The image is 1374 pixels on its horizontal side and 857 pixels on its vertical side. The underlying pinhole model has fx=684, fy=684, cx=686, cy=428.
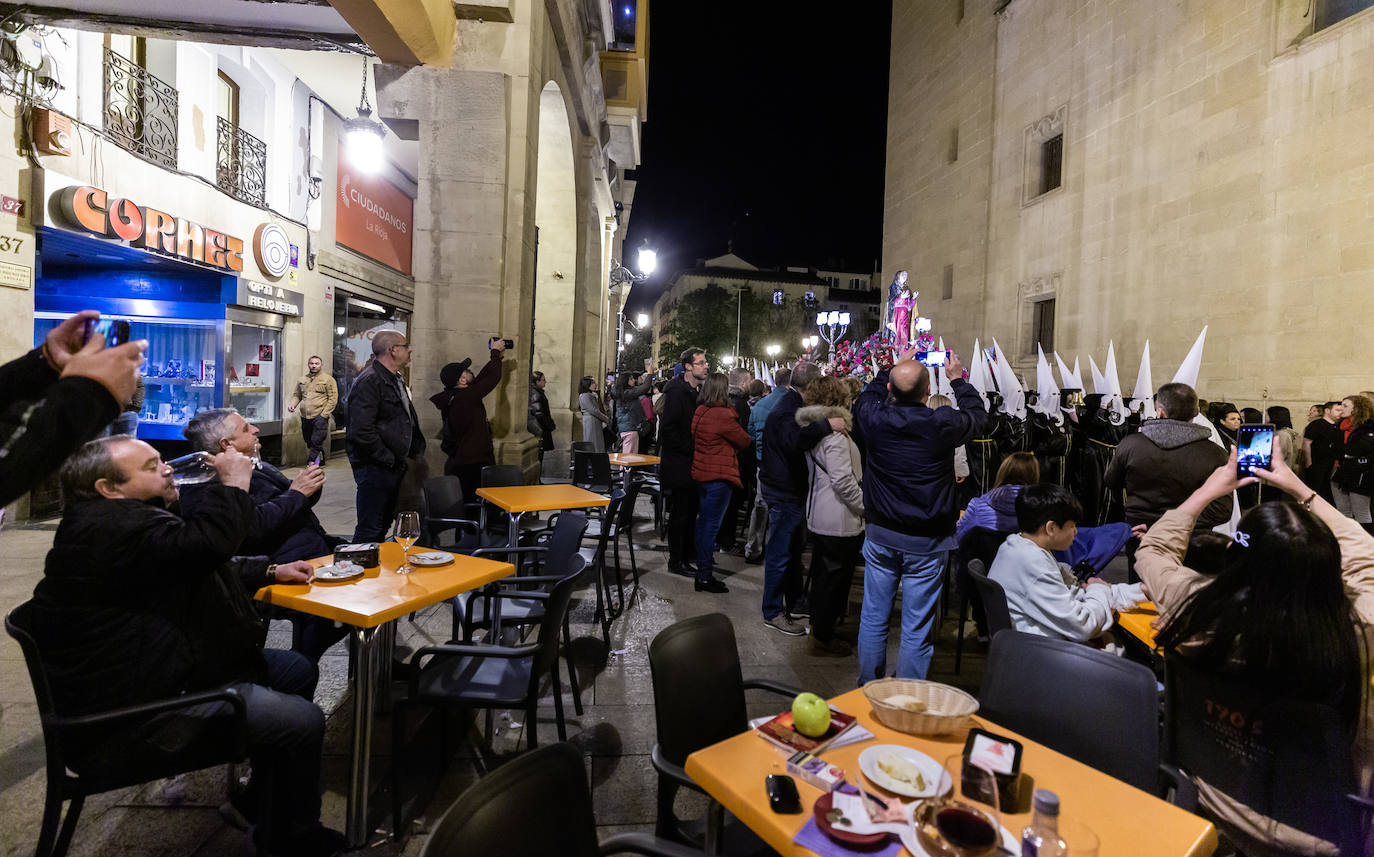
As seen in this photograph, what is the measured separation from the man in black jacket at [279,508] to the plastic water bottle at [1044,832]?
2.93 meters

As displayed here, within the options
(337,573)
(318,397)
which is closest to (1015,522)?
(337,573)

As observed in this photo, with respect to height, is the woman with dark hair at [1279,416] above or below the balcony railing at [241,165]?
below

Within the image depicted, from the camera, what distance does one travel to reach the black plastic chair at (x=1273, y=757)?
6.29 ft

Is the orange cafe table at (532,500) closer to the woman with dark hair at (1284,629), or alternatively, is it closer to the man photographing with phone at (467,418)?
the man photographing with phone at (467,418)

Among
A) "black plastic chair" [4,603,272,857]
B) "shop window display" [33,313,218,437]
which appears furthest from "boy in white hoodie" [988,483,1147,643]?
"shop window display" [33,313,218,437]

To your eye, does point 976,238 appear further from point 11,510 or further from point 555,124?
point 11,510

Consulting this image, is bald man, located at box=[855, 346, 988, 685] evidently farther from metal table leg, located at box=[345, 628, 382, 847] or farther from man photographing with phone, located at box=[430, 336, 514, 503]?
man photographing with phone, located at box=[430, 336, 514, 503]

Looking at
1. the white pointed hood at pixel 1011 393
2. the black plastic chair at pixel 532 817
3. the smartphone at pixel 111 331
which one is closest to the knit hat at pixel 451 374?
the smartphone at pixel 111 331

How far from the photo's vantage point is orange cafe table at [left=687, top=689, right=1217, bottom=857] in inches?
60.6

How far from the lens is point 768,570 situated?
5.48 metres

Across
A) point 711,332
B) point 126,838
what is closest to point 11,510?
point 126,838

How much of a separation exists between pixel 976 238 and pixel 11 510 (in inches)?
803

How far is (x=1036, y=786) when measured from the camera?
5.73 feet

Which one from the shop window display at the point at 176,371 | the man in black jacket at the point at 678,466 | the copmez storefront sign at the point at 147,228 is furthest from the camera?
the shop window display at the point at 176,371
